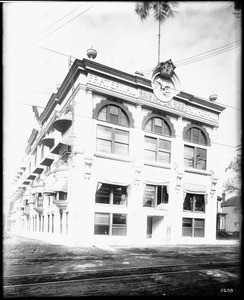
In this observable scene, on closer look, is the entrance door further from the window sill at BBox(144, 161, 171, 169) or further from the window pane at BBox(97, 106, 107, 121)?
the window pane at BBox(97, 106, 107, 121)

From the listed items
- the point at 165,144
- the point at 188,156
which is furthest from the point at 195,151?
the point at 165,144

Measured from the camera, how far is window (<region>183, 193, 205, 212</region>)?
7.80m

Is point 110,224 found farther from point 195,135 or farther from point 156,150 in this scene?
point 195,135

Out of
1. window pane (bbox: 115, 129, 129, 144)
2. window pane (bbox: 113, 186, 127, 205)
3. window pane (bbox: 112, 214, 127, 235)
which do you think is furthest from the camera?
window pane (bbox: 115, 129, 129, 144)

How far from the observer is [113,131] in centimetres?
736

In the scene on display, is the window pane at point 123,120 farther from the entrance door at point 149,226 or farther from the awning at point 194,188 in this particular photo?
the entrance door at point 149,226

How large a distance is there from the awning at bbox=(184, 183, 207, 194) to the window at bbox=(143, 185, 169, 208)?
727mm

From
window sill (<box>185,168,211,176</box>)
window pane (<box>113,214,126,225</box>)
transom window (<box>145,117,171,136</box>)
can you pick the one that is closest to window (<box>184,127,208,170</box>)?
window sill (<box>185,168,211,176</box>)

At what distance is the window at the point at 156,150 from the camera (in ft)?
24.2

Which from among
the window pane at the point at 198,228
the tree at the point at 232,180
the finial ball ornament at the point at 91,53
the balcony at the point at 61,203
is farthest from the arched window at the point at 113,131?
the window pane at the point at 198,228

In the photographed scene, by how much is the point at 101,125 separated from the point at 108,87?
1.28m

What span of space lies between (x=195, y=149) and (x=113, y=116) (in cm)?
294

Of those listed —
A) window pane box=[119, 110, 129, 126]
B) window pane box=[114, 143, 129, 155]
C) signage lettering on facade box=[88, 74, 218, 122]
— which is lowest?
window pane box=[114, 143, 129, 155]

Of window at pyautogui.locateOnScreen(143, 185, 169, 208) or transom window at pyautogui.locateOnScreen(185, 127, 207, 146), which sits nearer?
window at pyautogui.locateOnScreen(143, 185, 169, 208)
